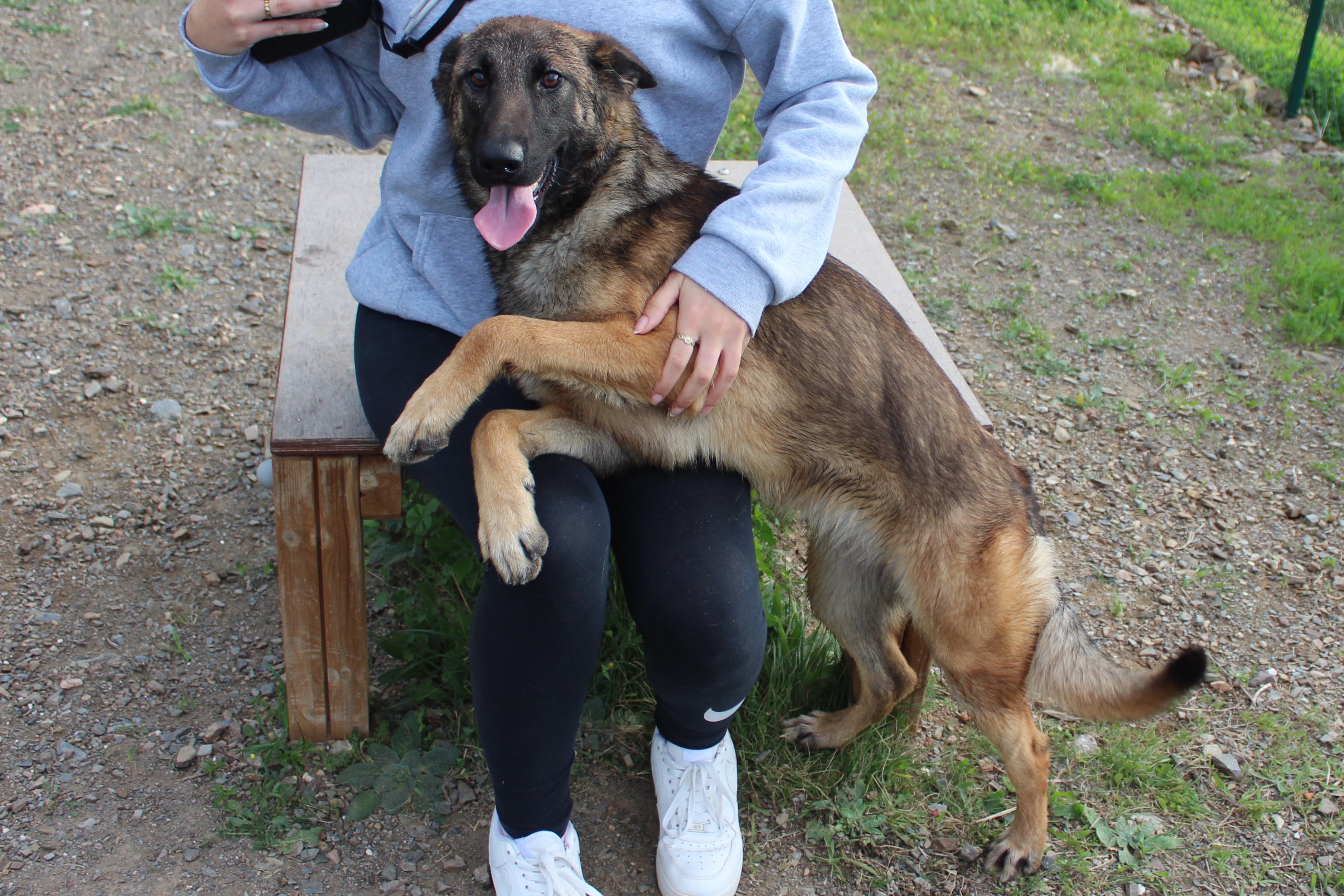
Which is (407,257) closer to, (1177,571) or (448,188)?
(448,188)

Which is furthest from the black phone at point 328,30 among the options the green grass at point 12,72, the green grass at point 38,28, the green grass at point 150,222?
the green grass at point 38,28

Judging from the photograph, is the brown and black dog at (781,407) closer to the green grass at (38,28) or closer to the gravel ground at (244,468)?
the gravel ground at (244,468)

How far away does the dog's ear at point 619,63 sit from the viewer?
87.6 inches

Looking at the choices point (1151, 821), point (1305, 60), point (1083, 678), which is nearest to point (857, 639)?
point (1083, 678)

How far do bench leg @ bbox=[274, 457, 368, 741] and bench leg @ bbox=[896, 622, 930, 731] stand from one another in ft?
4.68

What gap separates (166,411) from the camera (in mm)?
3674

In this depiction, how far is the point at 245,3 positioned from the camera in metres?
2.08

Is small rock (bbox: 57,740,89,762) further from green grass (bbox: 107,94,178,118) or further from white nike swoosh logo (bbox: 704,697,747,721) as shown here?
green grass (bbox: 107,94,178,118)

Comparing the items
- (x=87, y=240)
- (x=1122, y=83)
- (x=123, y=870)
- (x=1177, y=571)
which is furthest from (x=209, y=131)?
(x=1122, y=83)

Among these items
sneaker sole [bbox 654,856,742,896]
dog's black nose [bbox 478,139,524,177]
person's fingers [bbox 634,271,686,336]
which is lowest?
Answer: sneaker sole [bbox 654,856,742,896]

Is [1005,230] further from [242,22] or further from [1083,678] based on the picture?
[242,22]

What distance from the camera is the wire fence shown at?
6648 mm

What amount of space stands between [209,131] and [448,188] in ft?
13.0

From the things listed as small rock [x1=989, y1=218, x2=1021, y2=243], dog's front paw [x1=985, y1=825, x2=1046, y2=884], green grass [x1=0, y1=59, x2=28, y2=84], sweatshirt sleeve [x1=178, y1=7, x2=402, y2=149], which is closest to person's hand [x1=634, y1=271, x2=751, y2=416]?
sweatshirt sleeve [x1=178, y1=7, x2=402, y2=149]
